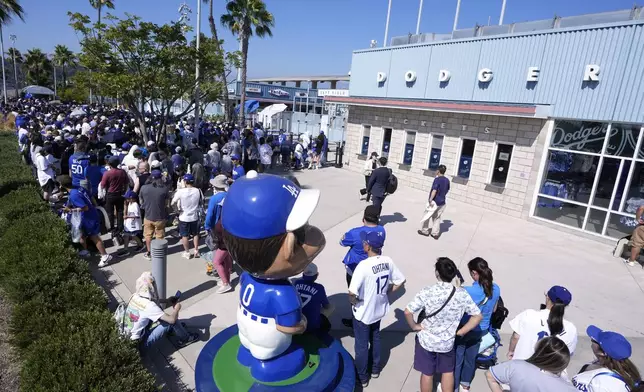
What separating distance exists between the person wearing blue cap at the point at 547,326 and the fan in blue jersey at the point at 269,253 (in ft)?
6.48

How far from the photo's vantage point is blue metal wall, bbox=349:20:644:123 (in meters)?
8.76

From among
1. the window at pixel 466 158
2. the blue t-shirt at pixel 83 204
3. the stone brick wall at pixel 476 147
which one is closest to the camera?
the blue t-shirt at pixel 83 204

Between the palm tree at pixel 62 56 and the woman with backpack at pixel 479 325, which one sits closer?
the woman with backpack at pixel 479 325

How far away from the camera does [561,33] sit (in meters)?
9.73

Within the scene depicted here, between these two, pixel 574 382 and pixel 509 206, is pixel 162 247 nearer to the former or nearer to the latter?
pixel 574 382

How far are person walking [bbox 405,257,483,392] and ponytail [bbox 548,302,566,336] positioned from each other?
574 millimetres

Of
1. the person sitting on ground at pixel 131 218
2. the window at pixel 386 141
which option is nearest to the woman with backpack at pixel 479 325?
the person sitting on ground at pixel 131 218

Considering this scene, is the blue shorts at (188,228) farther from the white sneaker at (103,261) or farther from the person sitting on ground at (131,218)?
the white sneaker at (103,261)

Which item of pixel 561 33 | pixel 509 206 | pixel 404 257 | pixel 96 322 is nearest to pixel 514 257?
pixel 404 257

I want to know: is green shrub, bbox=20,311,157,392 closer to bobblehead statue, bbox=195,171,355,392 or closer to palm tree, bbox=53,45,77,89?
bobblehead statue, bbox=195,171,355,392

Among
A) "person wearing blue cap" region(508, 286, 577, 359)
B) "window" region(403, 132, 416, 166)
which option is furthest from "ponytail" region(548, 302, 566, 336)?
"window" region(403, 132, 416, 166)

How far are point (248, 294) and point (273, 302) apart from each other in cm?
25

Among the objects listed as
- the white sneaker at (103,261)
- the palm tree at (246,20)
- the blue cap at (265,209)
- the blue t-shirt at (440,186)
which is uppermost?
the palm tree at (246,20)

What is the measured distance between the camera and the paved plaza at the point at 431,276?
4418 mm
